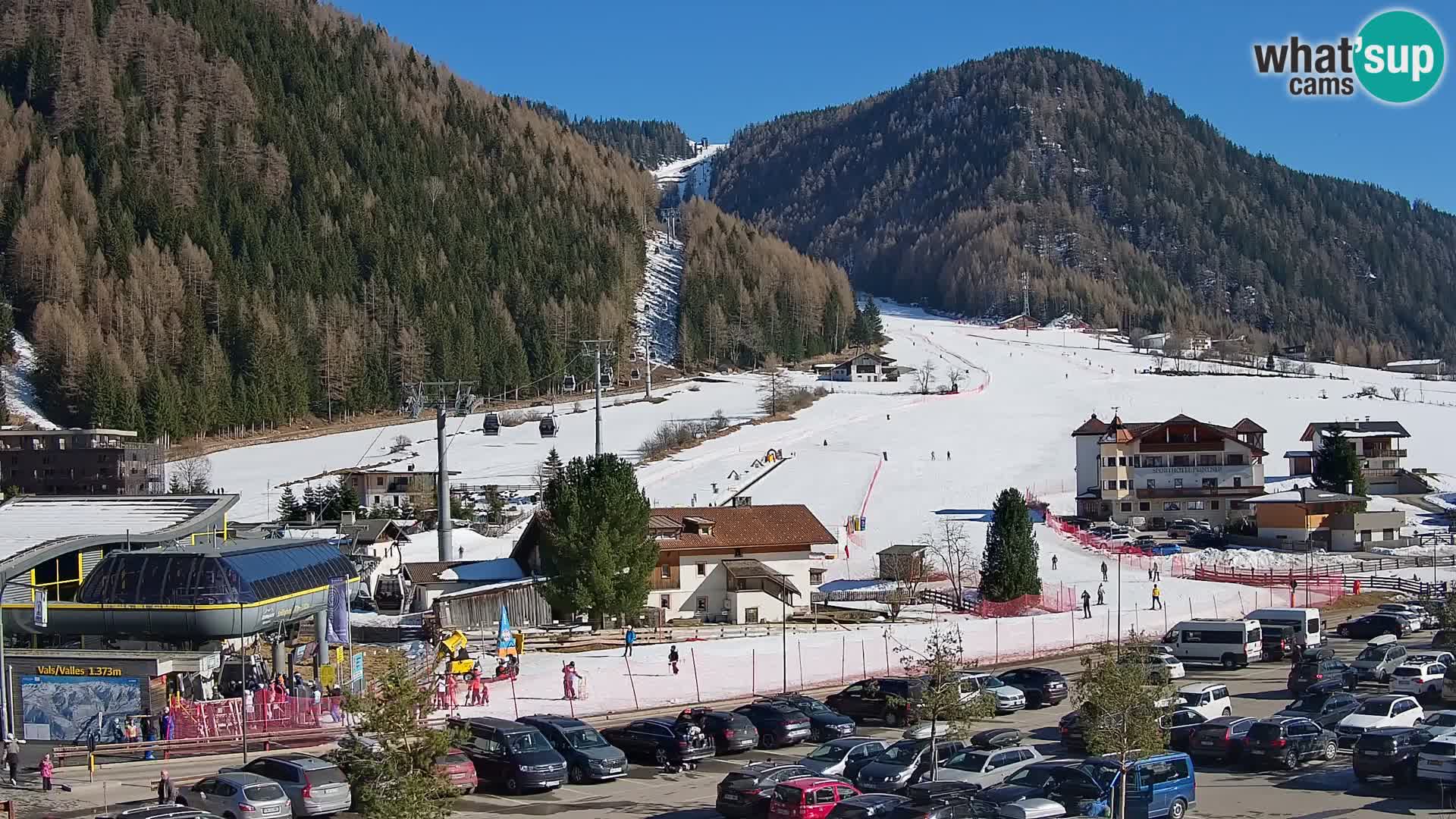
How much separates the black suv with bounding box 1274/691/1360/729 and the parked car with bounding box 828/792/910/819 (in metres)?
10.1

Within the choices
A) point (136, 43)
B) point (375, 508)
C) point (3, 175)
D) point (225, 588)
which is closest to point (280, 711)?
point (225, 588)

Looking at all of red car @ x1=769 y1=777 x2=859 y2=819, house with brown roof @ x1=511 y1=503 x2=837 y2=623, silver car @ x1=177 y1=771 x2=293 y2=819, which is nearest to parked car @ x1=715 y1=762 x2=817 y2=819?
red car @ x1=769 y1=777 x2=859 y2=819

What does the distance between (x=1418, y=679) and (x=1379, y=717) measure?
5.19m

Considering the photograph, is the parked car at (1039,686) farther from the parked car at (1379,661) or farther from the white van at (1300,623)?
the white van at (1300,623)

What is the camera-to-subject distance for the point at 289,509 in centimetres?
7375

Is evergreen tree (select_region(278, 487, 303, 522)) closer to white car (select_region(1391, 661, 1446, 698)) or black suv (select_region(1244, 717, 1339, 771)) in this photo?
white car (select_region(1391, 661, 1446, 698))

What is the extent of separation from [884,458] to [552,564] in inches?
1908

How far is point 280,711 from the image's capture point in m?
27.1

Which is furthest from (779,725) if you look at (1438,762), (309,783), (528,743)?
(1438,762)

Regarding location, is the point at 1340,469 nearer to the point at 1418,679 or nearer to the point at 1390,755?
the point at 1418,679

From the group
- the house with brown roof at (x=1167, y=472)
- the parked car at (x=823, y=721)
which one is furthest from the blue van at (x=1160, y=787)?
the house with brown roof at (x=1167, y=472)

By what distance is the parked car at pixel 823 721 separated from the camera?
27672 mm

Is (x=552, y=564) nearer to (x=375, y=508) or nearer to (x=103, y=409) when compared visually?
(x=375, y=508)

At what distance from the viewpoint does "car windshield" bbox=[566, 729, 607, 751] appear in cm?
2448
